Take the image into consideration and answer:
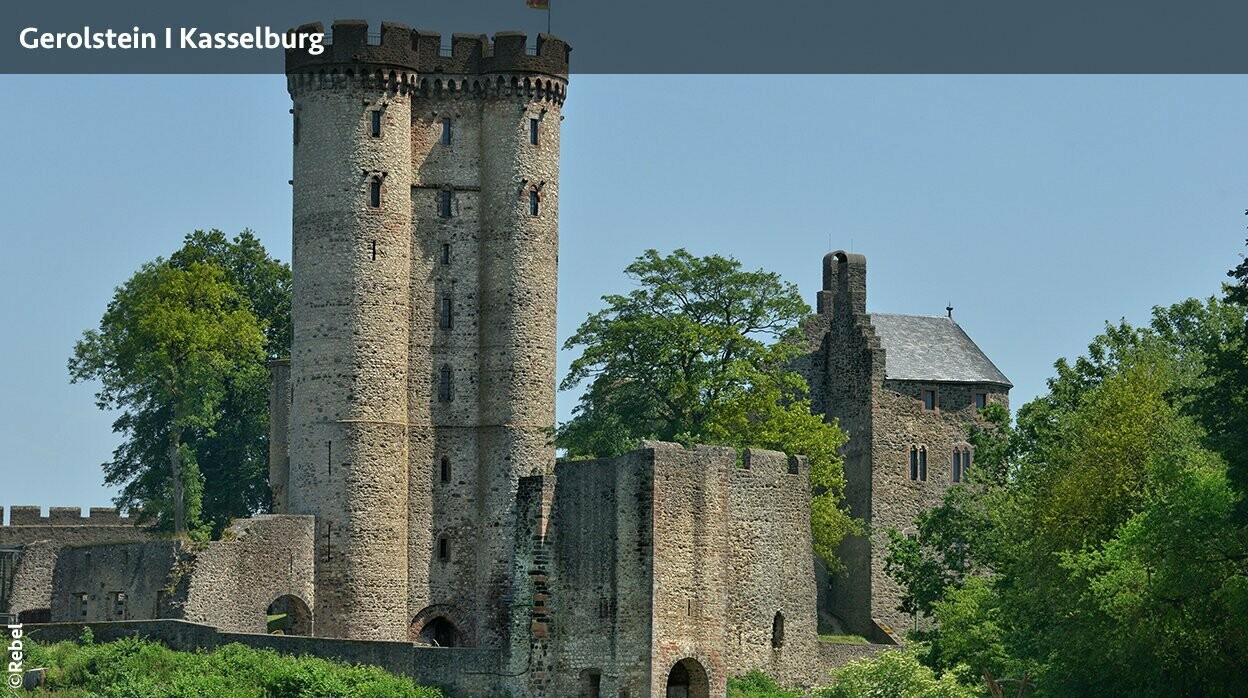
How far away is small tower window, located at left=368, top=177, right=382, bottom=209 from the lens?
7906 cm

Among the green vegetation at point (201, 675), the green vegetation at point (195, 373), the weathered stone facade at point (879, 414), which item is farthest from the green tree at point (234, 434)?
the green vegetation at point (201, 675)

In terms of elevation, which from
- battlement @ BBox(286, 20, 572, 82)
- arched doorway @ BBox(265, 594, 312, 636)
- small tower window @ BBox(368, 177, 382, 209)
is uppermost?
battlement @ BBox(286, 20, 572, 82)

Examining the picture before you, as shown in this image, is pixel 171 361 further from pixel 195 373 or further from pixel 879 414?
pixel 879 414

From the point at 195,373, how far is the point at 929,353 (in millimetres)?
21186

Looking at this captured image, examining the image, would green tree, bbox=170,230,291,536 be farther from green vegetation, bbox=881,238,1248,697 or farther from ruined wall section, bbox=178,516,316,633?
green vegetation, bbox=881,238,1248,697

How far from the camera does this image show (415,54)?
80562 mm

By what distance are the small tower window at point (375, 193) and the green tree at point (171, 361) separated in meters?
10.2

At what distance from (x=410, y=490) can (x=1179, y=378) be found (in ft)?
72.1

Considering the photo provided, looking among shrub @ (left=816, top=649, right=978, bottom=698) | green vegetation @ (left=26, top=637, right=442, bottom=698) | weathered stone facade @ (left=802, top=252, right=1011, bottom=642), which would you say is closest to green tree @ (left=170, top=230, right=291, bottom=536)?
weathered stone facade @ (left=802, top=252, right=1011, bottom=642)

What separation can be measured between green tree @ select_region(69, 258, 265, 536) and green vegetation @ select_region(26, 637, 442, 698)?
18081 mm

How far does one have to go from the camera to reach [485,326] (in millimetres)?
80500

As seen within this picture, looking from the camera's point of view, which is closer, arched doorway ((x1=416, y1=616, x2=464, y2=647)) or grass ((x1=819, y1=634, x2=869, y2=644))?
arched doorway ((x1=416, y1=616, x2=464, y2=647))

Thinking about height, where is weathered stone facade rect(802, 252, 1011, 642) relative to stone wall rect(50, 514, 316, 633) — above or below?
above

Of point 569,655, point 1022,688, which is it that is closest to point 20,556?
point 569,655
